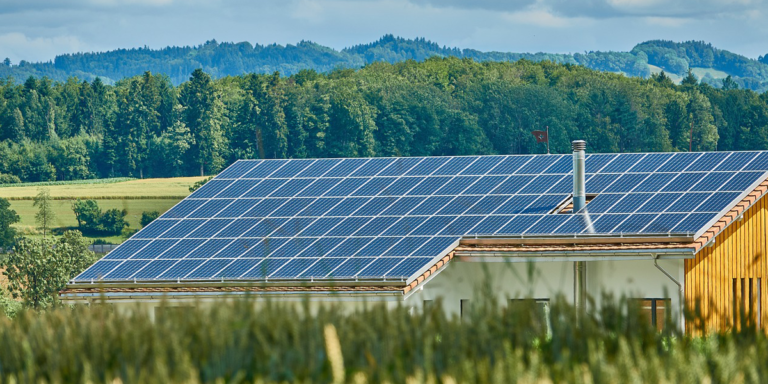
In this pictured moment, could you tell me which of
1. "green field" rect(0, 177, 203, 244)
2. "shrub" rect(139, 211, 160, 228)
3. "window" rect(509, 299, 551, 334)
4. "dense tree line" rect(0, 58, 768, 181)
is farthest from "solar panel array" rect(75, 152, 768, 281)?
"dense tree line" rect(0, 58, 768, 181)

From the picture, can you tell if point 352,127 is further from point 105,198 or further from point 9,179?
point 9,179

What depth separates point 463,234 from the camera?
84.6 ft

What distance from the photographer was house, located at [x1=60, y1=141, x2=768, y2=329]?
24125 mm

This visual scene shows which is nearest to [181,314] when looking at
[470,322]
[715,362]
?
[470,322]

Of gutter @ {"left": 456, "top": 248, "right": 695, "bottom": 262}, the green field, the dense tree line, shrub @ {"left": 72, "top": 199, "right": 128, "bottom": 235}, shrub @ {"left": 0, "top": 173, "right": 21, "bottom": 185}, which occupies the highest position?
the dense tree line

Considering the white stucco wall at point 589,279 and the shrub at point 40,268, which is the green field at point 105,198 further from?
the white stucco wall at point 589,279

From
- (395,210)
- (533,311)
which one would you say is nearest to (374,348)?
(533,311)

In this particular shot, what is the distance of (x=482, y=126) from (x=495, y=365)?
187m

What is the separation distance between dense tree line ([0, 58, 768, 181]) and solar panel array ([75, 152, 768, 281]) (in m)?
147

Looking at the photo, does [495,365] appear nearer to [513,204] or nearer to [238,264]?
[238,264]

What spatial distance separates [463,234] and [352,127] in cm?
15891

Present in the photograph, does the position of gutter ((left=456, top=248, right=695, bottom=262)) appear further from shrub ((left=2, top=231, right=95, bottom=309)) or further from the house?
shrub ((left=2, top=231, right=95, bottom=309))

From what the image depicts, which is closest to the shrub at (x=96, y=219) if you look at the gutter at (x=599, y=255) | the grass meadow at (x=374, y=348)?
the gutter at (x=599, y=255)

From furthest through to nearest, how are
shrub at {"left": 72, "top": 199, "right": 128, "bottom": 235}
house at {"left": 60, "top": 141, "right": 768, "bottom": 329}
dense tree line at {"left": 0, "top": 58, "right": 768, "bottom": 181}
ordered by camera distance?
dense tree line at {"left": 0, "top": 58, "right": 768, "bottom": 181}, shrub at {"left": 72, "top": 199, "right": 128, "bottom": 235}, house at {"left": 60, "top": 141, "right": 768, "bottom": 329}
